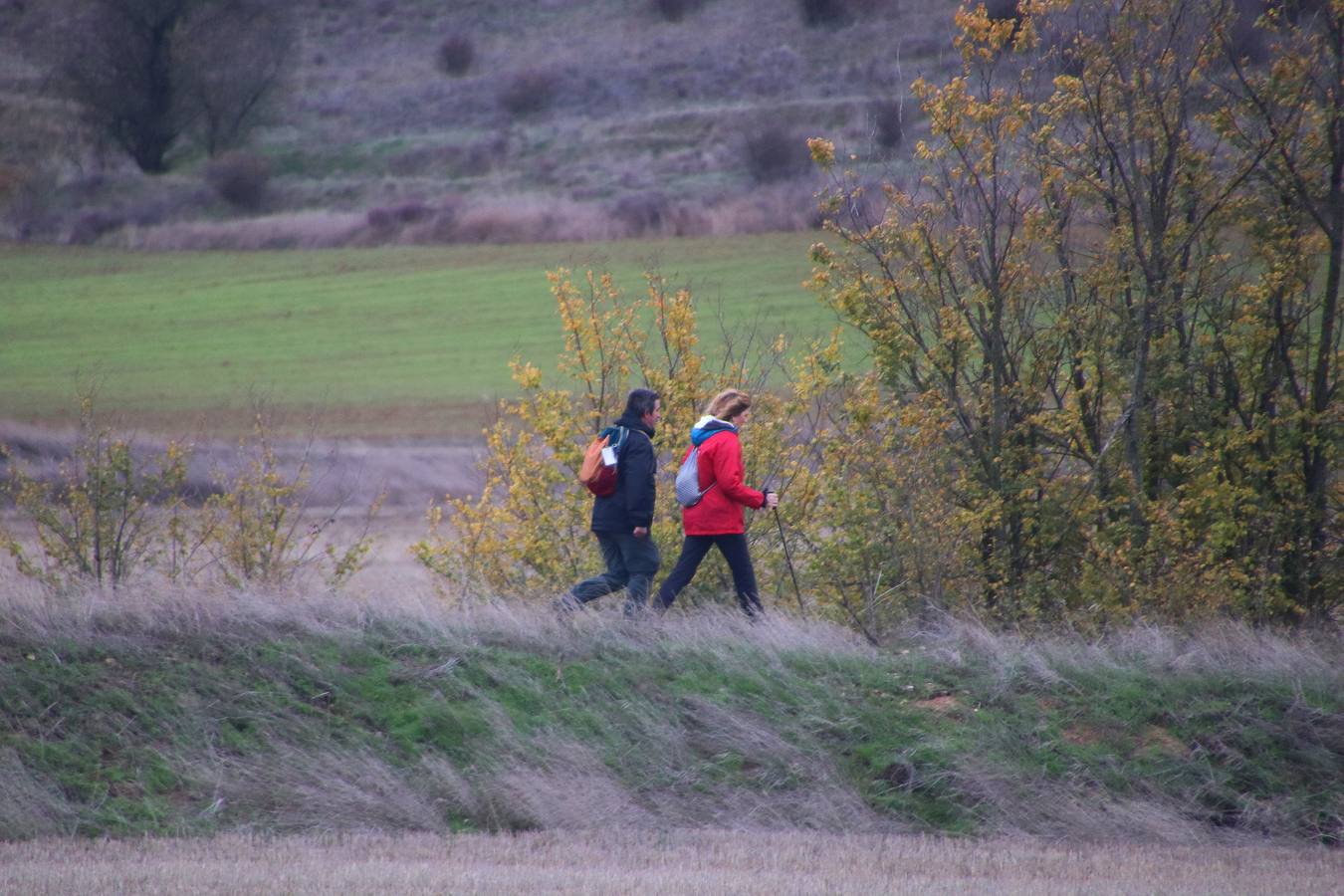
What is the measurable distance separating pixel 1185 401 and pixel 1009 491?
5.42 feet

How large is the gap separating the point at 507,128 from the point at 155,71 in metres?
17.4

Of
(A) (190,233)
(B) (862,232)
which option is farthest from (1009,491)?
(A) (190,233)

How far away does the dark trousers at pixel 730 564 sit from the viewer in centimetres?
910

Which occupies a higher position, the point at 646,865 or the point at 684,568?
the point at 684,568

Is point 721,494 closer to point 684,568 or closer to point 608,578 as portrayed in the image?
point 684,568

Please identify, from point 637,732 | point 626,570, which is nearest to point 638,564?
point 626,570

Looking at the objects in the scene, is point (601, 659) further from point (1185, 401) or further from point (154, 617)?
point (1185, 401)

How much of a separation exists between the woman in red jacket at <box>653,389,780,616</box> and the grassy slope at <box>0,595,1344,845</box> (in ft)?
2.16

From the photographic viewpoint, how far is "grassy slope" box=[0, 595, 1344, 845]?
7.16 metres

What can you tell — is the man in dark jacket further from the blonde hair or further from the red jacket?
the blonde hair

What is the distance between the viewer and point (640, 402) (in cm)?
908

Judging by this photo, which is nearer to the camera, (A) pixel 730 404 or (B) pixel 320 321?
(A) pixel 730 404

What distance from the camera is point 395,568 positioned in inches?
903

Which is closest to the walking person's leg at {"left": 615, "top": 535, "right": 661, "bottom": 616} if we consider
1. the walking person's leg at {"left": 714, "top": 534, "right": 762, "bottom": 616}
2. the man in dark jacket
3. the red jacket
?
the man in dark jacket
